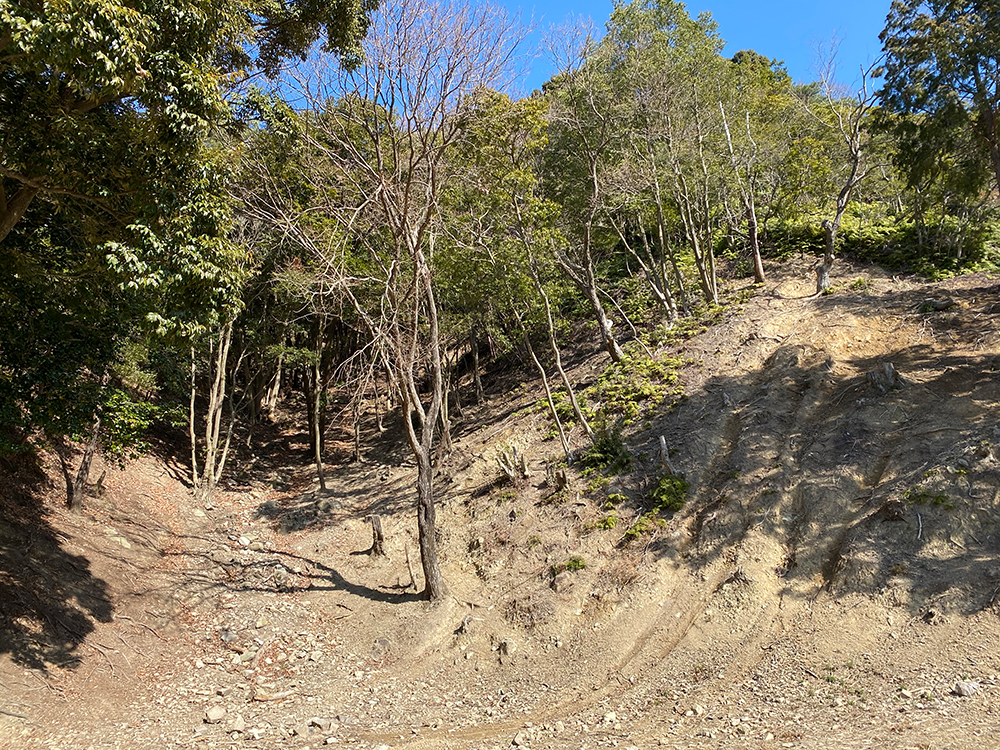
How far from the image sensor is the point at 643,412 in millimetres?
13977

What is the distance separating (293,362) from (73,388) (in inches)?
395

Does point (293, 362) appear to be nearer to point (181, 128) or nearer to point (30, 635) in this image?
point (30, 635)

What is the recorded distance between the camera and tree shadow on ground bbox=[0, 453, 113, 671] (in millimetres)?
8149

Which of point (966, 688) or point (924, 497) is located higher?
point (924, 497)

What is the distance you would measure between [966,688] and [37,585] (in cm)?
1210

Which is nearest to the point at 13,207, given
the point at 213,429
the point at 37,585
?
the point at 37,585

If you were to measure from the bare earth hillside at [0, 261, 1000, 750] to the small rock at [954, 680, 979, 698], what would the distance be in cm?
4

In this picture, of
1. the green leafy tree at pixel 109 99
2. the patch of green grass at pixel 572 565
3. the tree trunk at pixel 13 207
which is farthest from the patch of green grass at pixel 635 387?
the tree trunk at pixel 13 207

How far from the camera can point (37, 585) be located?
9148 millimetres

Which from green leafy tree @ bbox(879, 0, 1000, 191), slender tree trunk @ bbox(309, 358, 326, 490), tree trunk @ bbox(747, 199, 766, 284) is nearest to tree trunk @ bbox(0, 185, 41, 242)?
slender tree trunk @ bbox(309, 358, 326, 490)

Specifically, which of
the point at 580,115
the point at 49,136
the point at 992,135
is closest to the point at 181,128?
the point at 49,136

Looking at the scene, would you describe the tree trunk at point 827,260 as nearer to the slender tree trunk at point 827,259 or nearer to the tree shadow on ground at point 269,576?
the slender tree trunk at point 827,259

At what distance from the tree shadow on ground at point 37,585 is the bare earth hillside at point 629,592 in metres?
0.04

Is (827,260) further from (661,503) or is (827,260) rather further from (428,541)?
(428,541)
